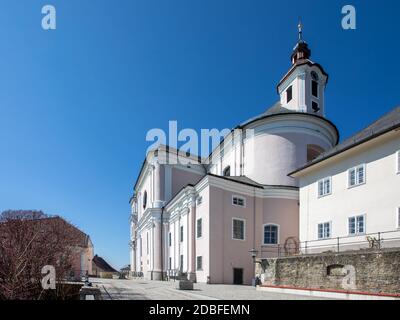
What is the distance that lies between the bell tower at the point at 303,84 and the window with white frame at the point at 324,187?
13987mm

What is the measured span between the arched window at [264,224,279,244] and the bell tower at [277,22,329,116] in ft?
43.3

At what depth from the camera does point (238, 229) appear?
1129 inches

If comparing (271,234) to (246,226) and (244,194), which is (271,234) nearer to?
(246,226)

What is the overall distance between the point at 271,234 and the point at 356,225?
10.2m

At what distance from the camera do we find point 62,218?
23141mm

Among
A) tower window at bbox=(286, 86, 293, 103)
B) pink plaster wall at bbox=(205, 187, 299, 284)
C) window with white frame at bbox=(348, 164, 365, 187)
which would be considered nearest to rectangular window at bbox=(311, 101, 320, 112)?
tower window at bbox=(286, 86, 293, 103)

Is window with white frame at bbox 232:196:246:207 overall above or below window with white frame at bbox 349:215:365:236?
above

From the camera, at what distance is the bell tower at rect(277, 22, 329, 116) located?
36500 mm

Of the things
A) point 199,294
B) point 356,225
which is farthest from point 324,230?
point 199,294

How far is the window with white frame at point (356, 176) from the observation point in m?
20.2

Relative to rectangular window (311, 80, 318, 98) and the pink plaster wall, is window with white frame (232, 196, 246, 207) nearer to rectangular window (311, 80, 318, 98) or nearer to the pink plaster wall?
the pink plaster wall

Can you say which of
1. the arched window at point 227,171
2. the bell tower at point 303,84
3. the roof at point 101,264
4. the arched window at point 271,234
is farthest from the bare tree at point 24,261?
the roof at point 101,264
